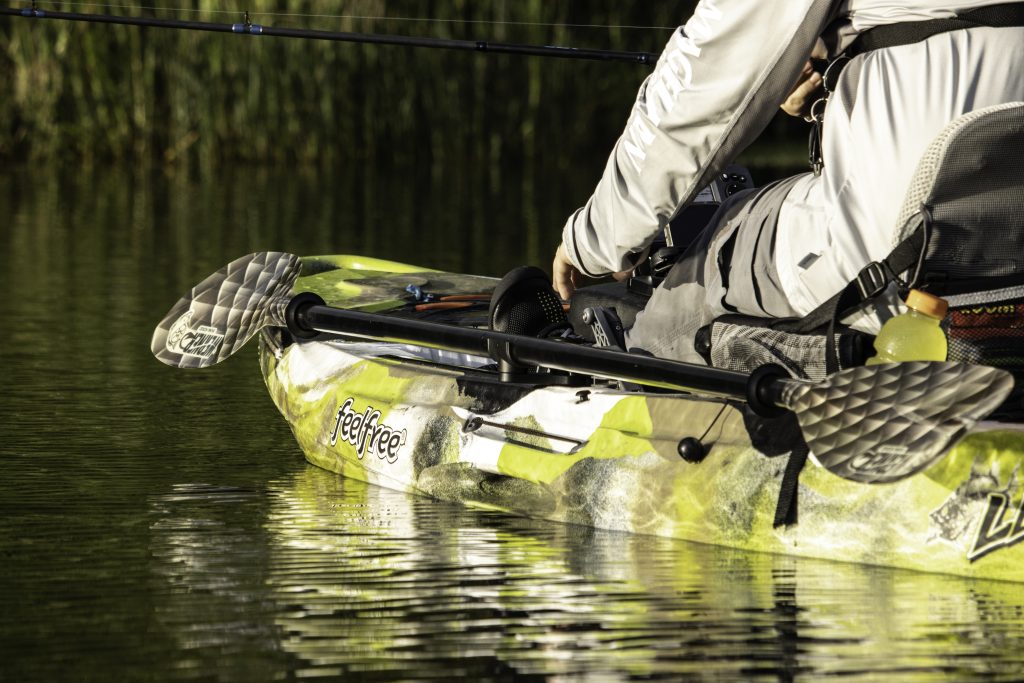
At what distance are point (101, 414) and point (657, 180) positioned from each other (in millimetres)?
2424

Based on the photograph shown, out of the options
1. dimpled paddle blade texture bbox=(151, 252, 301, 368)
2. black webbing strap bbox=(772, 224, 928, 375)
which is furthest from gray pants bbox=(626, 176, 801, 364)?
dimpled paddle blade texture bbox=(151, 252, 301, 368)

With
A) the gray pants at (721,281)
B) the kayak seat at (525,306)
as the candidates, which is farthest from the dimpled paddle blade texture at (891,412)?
the kayak seat at (525,306)

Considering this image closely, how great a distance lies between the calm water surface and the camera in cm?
331

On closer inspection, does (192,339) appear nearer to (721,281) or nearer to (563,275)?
(563,275)

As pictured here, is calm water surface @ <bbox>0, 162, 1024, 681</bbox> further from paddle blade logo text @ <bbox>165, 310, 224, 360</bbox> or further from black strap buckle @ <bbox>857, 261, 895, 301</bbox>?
black strap buckle @ <bbox>857, 261, 895, 301</bbox>

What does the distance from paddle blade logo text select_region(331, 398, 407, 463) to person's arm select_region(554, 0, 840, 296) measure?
871 millimetres

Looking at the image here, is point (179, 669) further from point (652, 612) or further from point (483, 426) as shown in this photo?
point (483, 426)

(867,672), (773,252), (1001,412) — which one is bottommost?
(867,672)

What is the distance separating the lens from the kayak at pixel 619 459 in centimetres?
385

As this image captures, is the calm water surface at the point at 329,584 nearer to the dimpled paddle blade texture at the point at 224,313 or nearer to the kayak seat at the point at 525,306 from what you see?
the dimpled paddle blade texture at the point at 224,313

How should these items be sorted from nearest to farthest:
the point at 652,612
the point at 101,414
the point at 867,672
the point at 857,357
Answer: the point at 867,672 < the point at 652,612 < the point at 857,357 < the point at 101,414

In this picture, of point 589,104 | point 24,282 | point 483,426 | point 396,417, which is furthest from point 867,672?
point 589,104

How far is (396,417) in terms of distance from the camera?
5047mm

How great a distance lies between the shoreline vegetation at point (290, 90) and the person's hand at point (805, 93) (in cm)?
1098
